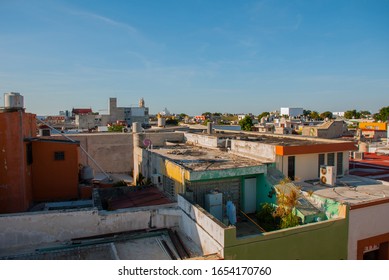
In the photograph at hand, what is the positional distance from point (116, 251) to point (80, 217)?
6.70 ft

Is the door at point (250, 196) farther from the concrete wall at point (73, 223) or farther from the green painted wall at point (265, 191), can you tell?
the concrete wall at point (73, 223)

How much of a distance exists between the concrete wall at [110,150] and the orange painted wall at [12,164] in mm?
10105

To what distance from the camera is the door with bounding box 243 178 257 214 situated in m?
12.8

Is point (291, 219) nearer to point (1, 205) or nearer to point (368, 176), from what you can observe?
point (368, 176)

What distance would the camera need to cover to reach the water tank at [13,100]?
12.9m

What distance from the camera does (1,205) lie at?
12.4m

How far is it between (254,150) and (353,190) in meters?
4.63

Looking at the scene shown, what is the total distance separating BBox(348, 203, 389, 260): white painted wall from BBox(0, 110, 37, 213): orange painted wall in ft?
41.6

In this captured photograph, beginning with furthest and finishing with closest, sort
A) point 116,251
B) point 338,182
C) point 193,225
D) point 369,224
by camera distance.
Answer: point 338,182 < point 369,224 < point 193,225 < point 116,251

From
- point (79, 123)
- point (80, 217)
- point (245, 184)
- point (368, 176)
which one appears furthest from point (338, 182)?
point (79, 123)

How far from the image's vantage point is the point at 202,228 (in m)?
9.64

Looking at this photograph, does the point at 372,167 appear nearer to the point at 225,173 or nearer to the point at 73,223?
the point at 225,173

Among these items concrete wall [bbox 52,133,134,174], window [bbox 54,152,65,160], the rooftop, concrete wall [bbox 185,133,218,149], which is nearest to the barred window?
window [bbox 54,152,65,160]

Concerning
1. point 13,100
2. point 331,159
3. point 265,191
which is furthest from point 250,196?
point 13,100
